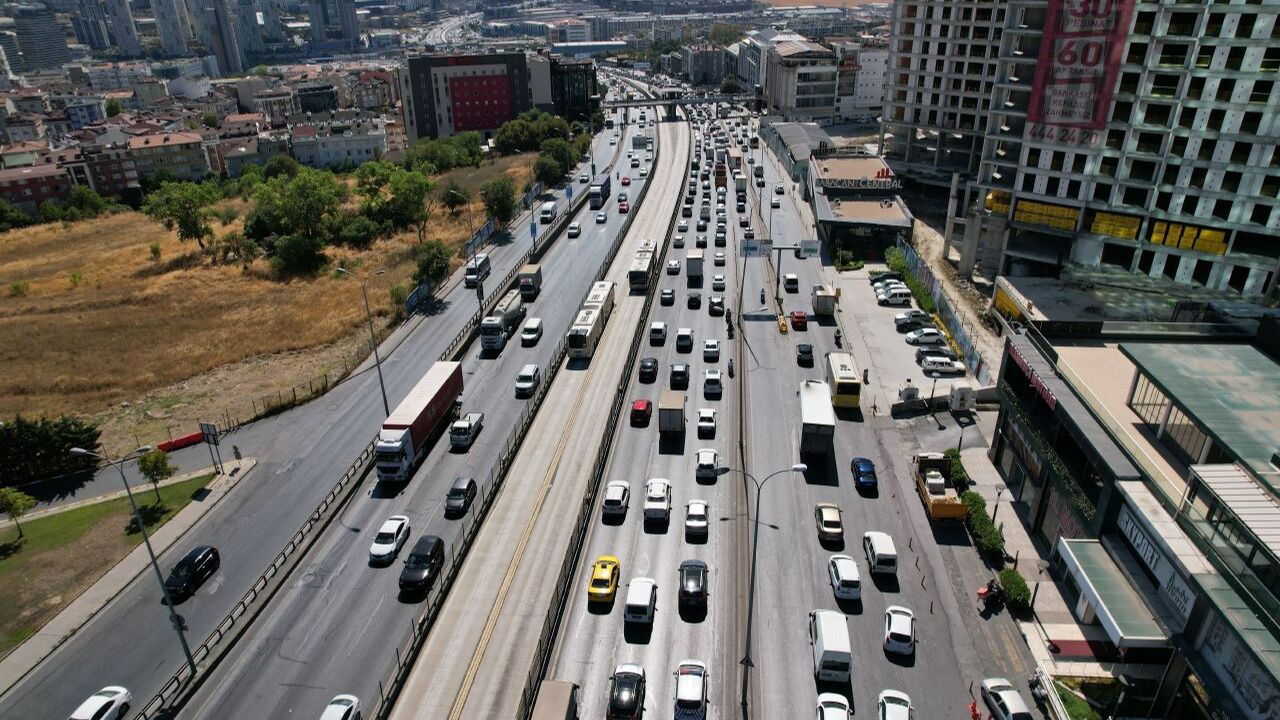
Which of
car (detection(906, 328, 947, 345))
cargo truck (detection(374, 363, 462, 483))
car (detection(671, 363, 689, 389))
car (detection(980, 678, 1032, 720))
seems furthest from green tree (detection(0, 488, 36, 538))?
car (detection(906, 328, 947, 345))

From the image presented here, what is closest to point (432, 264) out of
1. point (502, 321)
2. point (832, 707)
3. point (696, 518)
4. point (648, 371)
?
point (502, 321)

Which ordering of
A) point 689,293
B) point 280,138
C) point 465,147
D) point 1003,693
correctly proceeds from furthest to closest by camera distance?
point 280,138 → point 465,147 → point 689,293 → point 1003,693

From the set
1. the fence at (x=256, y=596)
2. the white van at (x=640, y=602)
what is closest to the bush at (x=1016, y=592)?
the white van at (x=640, y=602)

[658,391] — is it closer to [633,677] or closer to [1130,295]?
[633,677]

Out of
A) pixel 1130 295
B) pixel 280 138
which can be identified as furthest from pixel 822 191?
pixel 280 138

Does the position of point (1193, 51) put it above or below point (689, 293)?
above

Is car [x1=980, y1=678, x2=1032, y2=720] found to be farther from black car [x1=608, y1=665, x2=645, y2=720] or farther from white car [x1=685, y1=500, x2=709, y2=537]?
white car [x1=685, y1=500, x2=709, y2=537]
